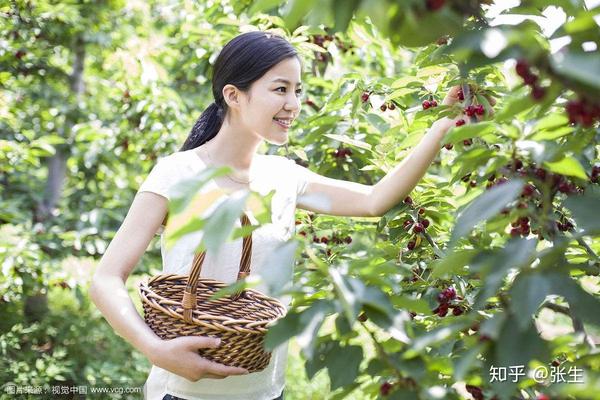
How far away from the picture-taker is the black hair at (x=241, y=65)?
67.8 inches

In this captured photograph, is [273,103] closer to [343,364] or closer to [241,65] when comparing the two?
[241,65]

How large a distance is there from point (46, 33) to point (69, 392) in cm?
203

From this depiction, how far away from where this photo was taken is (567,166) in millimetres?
1010

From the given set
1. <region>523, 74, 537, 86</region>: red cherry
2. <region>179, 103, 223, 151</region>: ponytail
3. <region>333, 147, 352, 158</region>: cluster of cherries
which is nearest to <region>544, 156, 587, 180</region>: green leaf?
<region>523, 74, 537, 86</region>: red cherry

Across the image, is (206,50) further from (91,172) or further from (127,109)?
(91,172)

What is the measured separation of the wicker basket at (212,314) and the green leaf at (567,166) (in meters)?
0.52

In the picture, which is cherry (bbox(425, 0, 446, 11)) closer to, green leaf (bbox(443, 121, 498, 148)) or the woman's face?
green leaf (bbox(443, 121, 498, 148))

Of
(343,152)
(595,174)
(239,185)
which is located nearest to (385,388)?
(595,174)

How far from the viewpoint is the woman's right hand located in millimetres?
1351

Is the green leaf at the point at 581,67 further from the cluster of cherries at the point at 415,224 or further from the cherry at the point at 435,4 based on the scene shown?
Result: the cluster of cherries at the point at 415,224

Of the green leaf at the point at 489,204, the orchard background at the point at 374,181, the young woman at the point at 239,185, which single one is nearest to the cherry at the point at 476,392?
the orchard background at the point at 374,181

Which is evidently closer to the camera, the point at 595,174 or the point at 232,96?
the point at 595,174

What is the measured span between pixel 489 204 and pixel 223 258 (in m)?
0.87

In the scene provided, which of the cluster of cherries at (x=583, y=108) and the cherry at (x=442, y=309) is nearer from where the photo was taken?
the cluster of cherries at (x=583, y=108)
